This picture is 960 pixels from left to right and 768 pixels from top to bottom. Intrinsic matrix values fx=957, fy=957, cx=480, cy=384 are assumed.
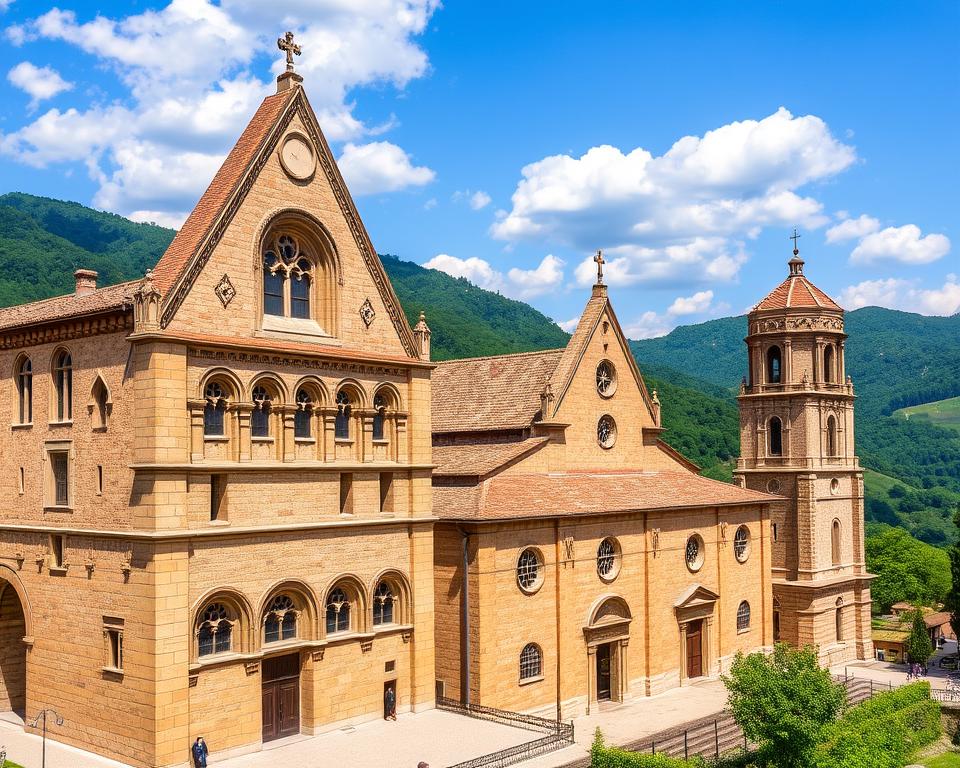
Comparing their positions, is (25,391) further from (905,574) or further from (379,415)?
(905,574)

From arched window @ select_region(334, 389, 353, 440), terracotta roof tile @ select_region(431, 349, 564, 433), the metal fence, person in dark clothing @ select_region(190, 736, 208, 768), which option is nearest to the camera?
person in dark clothing @ select_region(190, 736, 208, 768)

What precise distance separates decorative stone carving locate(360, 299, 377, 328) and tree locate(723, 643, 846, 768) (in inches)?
678

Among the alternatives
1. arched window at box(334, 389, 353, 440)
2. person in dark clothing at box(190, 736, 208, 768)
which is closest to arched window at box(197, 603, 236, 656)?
person in dark clothing at box(190, 736, 208, 768)

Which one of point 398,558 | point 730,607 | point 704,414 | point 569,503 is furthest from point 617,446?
point 704,414

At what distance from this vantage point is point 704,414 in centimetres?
14750

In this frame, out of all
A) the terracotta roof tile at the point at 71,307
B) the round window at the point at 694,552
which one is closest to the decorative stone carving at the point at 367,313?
the terracotta roof tile at the point at 71,307

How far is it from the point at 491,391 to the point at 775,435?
Result: 22004mm

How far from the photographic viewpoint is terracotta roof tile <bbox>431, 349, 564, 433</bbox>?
4369 cm

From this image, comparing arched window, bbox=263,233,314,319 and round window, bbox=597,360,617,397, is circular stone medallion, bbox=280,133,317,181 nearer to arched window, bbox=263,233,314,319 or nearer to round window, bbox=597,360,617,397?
arched window, bbox=263,233,314,319

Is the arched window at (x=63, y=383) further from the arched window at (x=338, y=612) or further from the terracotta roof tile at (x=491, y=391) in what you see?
the terracotta roof tile at (x=491, y=391)

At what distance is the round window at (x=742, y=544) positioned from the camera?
49188 millimetres

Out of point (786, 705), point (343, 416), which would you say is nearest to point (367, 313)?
point (343, 416)

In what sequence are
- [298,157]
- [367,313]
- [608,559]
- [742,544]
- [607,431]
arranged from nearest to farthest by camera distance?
1. [298,157]
2. [367,313]
3. [608,559]
4. [607,431]
5. [742,544]

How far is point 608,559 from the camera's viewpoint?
41.5m
